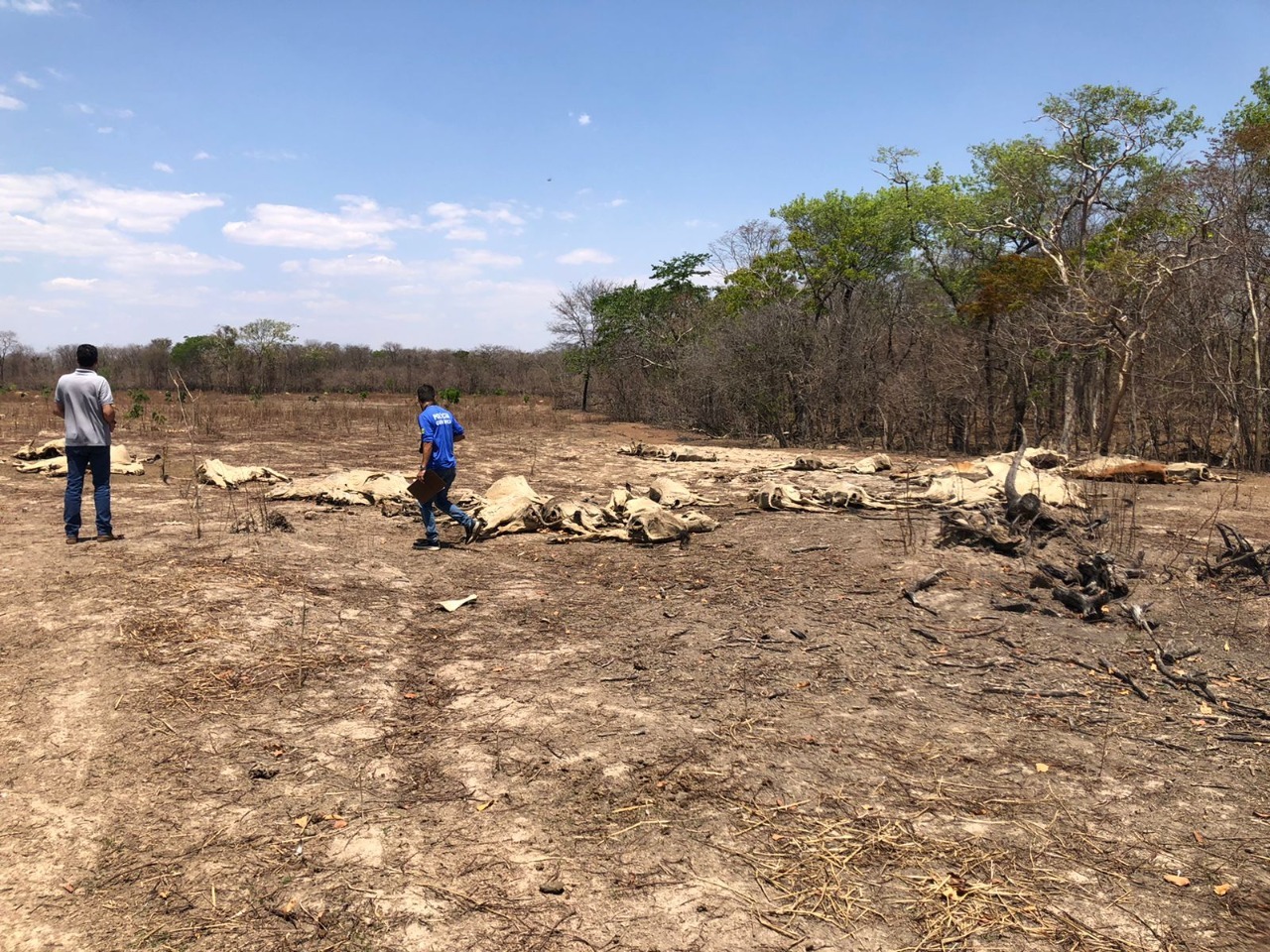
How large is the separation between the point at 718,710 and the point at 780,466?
9301 millimetres

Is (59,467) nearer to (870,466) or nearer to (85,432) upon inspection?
(85,432)

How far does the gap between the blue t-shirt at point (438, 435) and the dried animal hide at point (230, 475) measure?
4.41m

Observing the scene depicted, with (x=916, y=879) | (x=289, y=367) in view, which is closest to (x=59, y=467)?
(x=916, y=879)

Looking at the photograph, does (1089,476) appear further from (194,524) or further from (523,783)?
(194,524)

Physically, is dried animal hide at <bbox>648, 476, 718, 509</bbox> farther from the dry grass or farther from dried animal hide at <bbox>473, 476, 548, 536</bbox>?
the dry grass

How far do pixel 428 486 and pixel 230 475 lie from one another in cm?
491

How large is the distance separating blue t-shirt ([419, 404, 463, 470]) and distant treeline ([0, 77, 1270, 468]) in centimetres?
1013

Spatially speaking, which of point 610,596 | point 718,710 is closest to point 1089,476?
point 610,596

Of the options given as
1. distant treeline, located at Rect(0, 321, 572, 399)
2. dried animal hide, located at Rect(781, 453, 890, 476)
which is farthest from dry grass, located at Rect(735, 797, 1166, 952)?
distant treeline, located at Rect(0, 321, 572, 399)

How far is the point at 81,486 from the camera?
6.11 metres

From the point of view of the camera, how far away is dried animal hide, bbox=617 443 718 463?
14.7 meters

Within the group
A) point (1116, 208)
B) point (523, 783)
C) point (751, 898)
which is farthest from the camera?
point (1116, 208)

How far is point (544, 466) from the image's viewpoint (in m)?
13.4

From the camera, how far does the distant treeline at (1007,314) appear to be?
13.1 m
